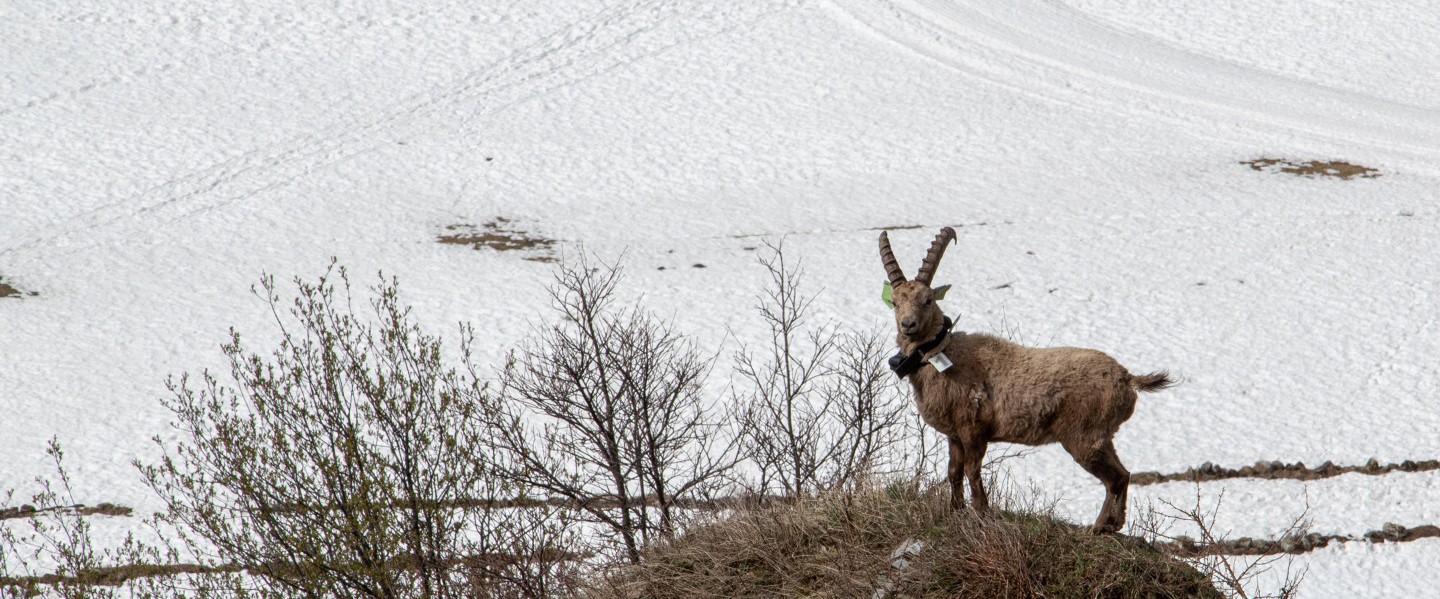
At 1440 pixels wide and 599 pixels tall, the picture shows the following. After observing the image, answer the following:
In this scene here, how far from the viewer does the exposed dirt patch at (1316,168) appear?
30.4 metres

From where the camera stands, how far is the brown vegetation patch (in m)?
18.5

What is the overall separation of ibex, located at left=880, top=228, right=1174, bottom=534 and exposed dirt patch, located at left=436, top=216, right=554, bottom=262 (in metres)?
19.1

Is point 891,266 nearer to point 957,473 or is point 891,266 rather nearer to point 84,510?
point 957,473

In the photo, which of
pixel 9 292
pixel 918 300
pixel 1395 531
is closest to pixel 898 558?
pixel 918 300

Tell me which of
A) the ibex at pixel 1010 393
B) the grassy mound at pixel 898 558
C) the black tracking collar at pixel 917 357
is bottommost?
the grassy mound at pixel 898 558

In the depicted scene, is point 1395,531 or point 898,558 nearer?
point 898,558

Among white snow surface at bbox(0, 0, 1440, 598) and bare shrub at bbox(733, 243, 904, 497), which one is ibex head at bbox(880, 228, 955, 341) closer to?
bare shrub at bbox(733, 243, 904, 497)

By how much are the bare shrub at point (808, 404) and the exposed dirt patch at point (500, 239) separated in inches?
185

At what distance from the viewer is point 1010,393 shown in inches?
366

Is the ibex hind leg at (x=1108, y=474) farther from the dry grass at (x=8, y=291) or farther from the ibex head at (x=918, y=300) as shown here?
the dry grass at (x=8, y=291)

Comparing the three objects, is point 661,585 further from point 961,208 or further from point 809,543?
point 961,208

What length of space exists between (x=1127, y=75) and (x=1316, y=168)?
23.5 ft

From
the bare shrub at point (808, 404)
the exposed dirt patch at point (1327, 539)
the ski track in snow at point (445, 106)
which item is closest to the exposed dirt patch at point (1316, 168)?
the bare shrub at point (808, 404)

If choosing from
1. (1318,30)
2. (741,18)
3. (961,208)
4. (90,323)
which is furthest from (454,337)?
(1318,30)
